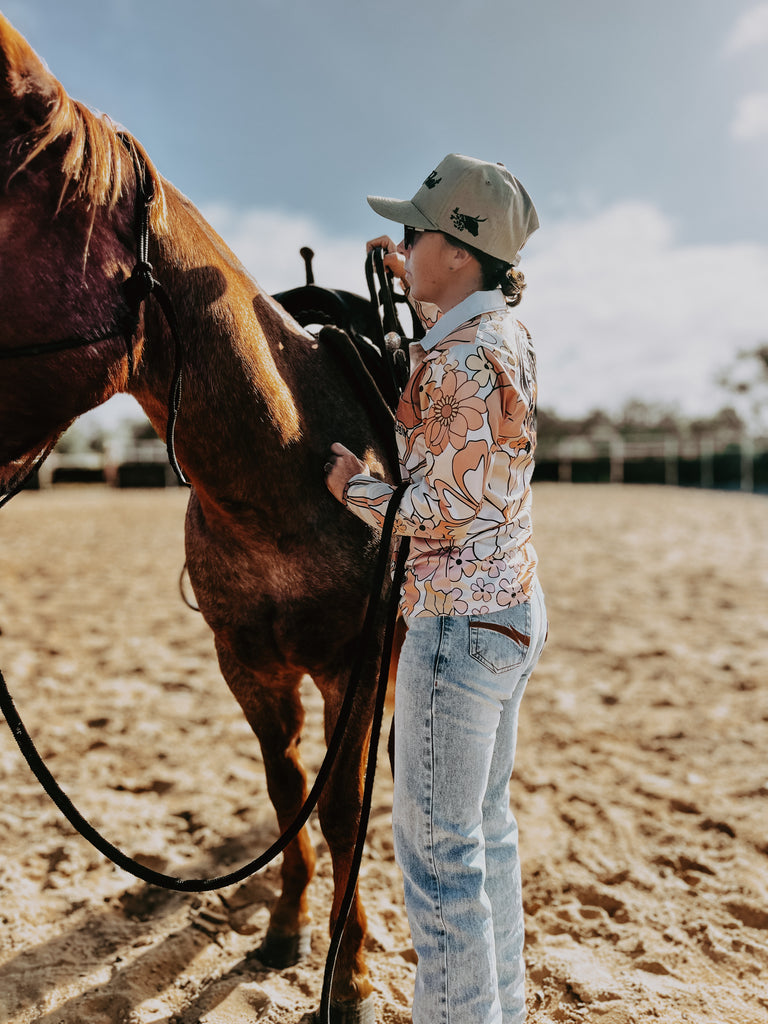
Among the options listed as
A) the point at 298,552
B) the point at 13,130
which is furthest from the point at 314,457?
the point at 13,130

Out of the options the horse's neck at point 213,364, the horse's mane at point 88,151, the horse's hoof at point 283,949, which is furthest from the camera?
the horse's hoof at point 283,949

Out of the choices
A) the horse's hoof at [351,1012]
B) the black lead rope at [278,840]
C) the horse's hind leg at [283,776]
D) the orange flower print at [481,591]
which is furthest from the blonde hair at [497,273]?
the horse's hoof at [351,1012]

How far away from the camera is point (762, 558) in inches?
351

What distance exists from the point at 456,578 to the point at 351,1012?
1.38 metres

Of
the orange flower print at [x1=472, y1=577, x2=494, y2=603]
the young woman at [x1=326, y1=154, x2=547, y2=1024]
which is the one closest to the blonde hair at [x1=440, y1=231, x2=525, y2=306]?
the young woman at [x1=326, y1=154, x2=547, y2=1024]

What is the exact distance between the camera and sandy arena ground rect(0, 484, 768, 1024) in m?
2.10

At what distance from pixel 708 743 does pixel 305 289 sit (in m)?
3.28

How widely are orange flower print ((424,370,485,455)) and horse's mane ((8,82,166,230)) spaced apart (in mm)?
679

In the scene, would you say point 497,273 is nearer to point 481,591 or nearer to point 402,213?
point 402,213

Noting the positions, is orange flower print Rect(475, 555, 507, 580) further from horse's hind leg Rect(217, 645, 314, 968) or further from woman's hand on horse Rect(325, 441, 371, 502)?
horse's hind leg Rect(217, 645, 314, 968)

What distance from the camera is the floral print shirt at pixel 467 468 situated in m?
1.27

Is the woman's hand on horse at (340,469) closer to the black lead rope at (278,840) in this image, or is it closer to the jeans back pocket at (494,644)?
the black lead rope at (278,840)

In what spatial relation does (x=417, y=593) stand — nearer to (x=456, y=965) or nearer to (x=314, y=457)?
(x=314, y=457)

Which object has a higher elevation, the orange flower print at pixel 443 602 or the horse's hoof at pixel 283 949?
the orange flower print at pixel 443 602
